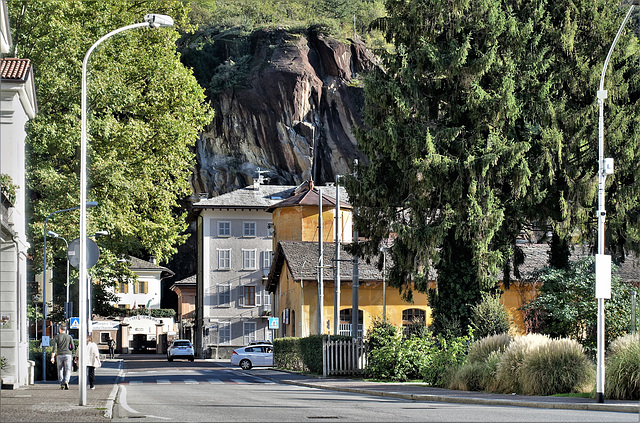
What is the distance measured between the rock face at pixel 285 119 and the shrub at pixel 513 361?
6212 centimetres

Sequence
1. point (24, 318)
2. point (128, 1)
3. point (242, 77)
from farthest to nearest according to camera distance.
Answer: point (242, 77)
point (128, 1)
point (24, 318)

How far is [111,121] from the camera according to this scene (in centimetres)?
3316

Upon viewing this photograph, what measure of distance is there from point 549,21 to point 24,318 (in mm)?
19857

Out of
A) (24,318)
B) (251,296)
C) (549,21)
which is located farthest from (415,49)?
(251,296)

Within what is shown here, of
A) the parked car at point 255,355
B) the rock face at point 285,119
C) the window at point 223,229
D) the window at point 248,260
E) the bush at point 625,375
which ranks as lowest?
the parked car at point 255,355

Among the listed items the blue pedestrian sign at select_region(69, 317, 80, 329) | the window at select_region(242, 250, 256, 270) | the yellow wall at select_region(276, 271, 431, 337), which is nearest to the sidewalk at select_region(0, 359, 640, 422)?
the blue pedestrian sign at select_region(69, 317, 80, 329)

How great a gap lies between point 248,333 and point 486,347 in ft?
169

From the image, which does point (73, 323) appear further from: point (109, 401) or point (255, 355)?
point (109, 401)

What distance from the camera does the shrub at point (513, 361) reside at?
21.1m

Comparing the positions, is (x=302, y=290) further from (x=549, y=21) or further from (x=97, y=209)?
(x=549, y=21)

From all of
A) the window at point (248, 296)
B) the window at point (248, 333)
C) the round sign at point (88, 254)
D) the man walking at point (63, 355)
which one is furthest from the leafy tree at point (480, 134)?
the window at point (248, 296)

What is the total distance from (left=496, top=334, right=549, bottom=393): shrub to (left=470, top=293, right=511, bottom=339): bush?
575 cm

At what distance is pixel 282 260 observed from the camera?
52844 mm

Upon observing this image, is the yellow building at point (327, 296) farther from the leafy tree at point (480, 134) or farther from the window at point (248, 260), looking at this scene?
the window at point (248, 260)
